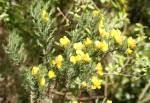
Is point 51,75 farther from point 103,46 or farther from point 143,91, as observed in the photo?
point 143,91

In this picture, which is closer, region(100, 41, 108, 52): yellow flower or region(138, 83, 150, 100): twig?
region(100, 41, 108, 52): yellow flower

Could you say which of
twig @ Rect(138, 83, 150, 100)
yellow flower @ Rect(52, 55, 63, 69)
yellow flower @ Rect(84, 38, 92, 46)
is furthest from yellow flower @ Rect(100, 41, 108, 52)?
twig @ Rect(138, 83, 150, 100)

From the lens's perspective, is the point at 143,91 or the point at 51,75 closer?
the point at 51,75

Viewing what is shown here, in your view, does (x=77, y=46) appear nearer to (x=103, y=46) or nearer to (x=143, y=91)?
(x=103, y=46)

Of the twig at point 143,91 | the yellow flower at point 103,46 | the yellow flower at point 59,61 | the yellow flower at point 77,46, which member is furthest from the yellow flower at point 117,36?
the twig at point 143,91

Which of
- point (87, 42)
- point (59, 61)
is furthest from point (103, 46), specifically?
point (59, 61)

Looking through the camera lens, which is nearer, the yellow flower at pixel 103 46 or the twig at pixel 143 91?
the yellow flower at pixel 103 46

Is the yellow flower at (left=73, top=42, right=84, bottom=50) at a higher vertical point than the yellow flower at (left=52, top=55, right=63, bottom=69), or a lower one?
higher

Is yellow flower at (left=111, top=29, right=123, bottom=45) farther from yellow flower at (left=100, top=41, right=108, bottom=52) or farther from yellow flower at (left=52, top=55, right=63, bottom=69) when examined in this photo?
yellow flower at (left=52, top=55, right=63, bottom=69)

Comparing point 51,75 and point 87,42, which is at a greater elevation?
point 87,42

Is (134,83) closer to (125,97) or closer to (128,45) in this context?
(125,97)

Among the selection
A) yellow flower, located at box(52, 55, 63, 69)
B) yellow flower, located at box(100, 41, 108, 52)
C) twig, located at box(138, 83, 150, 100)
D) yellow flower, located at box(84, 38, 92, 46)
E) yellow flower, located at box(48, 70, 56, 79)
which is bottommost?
twig, located at box(138, 83, 150, 100)

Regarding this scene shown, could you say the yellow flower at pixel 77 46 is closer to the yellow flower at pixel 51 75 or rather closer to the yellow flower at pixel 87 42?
the yellow flower at pixel 87 42

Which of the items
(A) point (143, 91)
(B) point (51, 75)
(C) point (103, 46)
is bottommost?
(A) point (143, 91)
